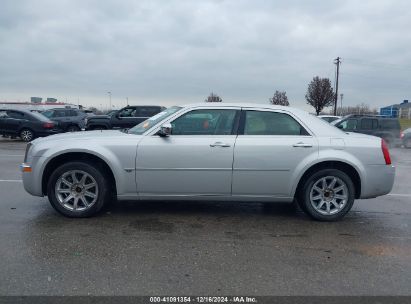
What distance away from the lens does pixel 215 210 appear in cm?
581

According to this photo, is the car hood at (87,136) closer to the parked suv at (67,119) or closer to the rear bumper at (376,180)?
the rear bumper at (376,180)

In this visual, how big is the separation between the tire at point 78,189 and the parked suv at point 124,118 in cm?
1194


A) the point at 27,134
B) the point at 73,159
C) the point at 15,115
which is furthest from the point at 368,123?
the point at 15,115

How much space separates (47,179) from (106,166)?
81 cm

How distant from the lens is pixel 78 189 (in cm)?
519

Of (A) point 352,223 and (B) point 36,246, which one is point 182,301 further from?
(A) point 352,223

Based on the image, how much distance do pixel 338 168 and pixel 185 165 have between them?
2.08 meters

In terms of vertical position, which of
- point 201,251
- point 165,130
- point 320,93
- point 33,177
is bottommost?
point 201,251

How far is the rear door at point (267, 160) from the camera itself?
5.12m

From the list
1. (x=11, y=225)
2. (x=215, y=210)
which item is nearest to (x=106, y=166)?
(x=11, y=225)

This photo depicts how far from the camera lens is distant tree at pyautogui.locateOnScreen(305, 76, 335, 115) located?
63094 millimetres

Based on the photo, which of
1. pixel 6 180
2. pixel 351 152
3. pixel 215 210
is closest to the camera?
pixel 351 152

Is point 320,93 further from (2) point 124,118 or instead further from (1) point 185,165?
(1) point 185,165

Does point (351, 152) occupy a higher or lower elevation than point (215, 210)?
higher
